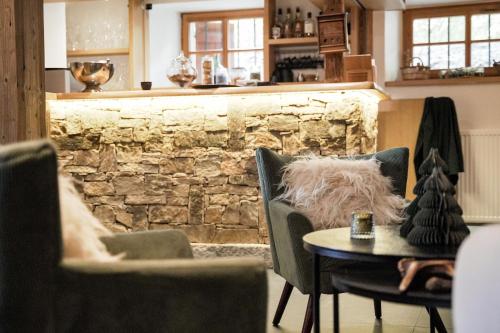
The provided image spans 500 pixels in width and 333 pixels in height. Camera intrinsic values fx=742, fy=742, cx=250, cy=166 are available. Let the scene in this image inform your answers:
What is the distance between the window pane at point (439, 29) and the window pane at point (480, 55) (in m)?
0.31

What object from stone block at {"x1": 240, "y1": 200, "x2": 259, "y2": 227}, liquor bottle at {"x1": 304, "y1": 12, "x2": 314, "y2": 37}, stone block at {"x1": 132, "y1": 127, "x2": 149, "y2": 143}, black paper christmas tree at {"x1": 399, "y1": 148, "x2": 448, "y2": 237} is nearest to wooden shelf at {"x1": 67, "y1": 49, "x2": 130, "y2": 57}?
liquor bottle at {"x1": 304, "y1": 12, "x2": 314, "y2": 37}

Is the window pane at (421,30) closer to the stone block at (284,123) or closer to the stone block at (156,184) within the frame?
the stone block at (284,123)

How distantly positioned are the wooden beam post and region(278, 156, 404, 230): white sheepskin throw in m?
1.33

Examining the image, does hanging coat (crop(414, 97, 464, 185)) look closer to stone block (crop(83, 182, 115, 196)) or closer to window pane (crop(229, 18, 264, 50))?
window pane (crop(229, 18, 264, 50))

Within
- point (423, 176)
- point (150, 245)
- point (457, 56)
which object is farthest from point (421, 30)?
point (150, 245)

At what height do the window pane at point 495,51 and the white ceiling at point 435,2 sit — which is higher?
the white ceiling at point 435,2

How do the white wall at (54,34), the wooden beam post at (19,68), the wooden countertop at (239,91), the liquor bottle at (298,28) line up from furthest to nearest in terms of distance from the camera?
1. the liquor bottle at (298,28)
2. the white wall at (54,34)
3. the wooden countertop at (239,91)
4. the wooden beam post at (19,68)

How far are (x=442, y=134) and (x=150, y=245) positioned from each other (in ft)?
16.3

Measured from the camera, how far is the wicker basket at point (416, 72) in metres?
7.51

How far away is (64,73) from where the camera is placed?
5.41 metres

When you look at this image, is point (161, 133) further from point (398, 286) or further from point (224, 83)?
point (398, 286)

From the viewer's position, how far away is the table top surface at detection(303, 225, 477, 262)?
2.25m

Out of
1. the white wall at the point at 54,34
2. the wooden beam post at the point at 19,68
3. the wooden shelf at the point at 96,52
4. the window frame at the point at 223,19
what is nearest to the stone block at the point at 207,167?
the wooden beam post at the point at 19,68

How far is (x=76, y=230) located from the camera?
1.76 metres
